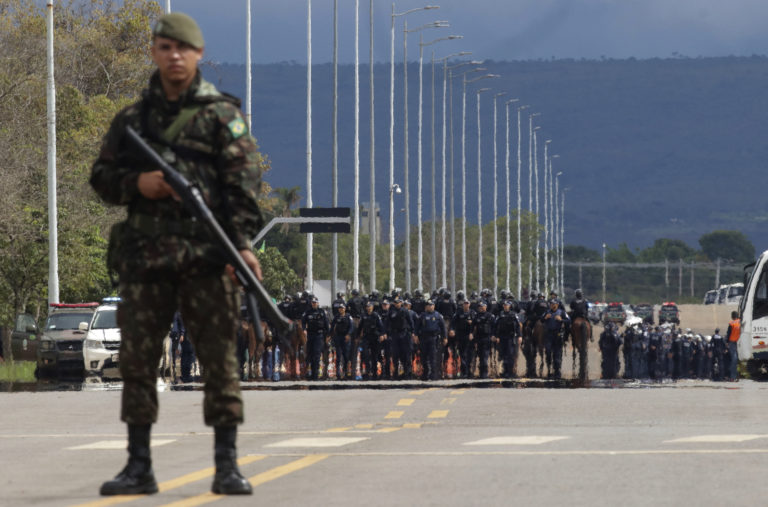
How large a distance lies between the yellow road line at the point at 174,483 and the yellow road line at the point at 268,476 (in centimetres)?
26

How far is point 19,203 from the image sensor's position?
47156 mm

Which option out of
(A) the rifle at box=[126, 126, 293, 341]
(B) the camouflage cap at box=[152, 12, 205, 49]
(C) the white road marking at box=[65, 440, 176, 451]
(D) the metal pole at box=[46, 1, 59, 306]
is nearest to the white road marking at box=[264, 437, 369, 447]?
(C) the white road marking at box=[65, 440, 176, 451]

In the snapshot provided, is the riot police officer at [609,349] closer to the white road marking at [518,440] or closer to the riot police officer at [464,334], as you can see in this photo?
the riot police officer at [464,334]

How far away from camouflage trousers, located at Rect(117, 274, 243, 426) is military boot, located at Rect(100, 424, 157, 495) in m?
0.06

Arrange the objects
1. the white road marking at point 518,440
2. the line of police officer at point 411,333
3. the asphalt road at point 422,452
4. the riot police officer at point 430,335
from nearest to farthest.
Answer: the asphalt road at point 422,452
the white road marking at point 518,440
the line of police officer at point 411,333
the riot police officer at point 430,335

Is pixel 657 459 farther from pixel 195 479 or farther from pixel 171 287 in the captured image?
pixel 171 287

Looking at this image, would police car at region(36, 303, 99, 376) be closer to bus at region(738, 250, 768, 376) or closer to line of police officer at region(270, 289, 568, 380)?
line of police officer at region(270, 289, 568, 380)

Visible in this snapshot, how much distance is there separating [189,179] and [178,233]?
0.81 ft

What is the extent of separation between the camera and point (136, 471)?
8.62m

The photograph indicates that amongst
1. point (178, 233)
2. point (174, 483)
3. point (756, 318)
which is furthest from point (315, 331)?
point (178, 233)

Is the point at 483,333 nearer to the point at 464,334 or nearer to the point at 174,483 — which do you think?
the point at 464,334

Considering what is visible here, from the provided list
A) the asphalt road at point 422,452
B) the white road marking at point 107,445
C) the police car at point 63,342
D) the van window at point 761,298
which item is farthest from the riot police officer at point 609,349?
the white road marking at point 107,445

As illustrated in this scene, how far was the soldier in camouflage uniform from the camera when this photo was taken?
8359 millimetres

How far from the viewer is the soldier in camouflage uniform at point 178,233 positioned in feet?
27.4
